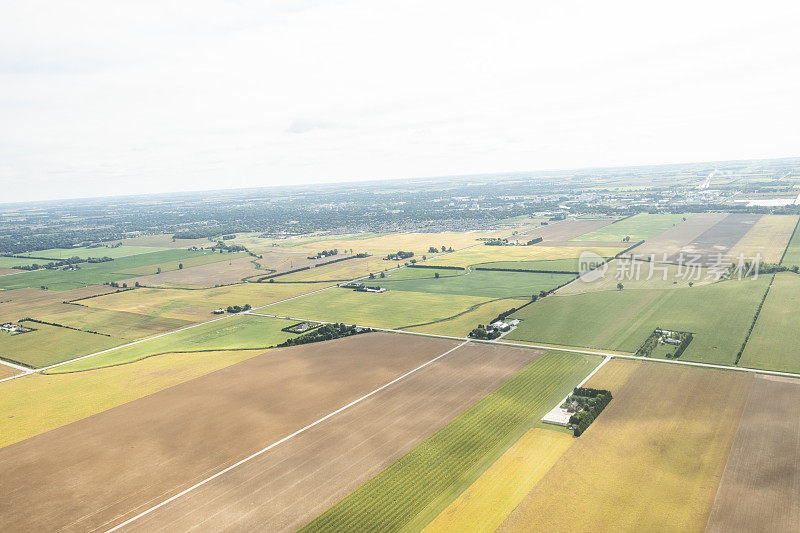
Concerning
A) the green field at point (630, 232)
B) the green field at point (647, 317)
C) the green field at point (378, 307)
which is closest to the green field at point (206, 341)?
the green field at point (378, 307)

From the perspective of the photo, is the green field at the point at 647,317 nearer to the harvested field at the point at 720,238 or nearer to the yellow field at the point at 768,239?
the yellow field at the point at 768,239

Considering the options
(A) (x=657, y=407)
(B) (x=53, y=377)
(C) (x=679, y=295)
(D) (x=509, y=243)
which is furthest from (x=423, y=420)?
(D) (x=509, y=243)

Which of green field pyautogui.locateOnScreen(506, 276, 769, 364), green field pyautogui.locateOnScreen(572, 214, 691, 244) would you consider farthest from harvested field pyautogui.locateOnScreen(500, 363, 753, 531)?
green field pyautogui.locateOnScreen(572, 214, 691, 244)

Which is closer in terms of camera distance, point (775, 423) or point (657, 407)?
point (775, 423)

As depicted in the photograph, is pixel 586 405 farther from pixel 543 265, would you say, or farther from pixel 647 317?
pixel 543 265

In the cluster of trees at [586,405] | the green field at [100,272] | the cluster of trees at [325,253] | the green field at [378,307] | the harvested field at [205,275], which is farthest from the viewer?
the cluster of trees at [325,253]

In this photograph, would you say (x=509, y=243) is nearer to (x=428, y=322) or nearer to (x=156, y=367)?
(x=428, y=322)
